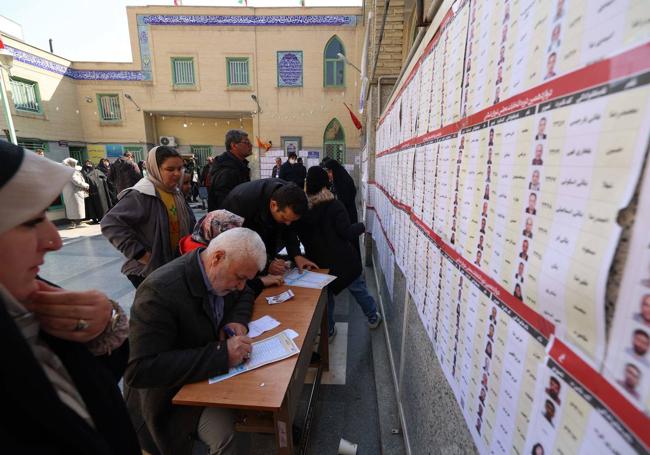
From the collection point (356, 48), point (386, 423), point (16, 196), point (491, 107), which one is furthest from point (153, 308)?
point (356, 48)

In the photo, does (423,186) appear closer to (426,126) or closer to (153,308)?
(426,126)

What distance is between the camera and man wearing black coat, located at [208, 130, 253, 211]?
2.92 meters

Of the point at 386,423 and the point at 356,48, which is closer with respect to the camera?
the point at 386,423

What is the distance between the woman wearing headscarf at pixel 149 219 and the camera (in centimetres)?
221

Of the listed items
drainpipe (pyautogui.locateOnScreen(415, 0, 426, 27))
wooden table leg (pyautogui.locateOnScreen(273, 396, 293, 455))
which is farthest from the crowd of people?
drainpipe (pyautogui.locateOnScreen(415, 0, 426, 27))

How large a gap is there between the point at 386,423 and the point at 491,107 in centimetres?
211

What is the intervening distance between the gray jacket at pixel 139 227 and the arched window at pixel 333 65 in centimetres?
1396

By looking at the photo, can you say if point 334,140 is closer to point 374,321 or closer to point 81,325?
point 374,321

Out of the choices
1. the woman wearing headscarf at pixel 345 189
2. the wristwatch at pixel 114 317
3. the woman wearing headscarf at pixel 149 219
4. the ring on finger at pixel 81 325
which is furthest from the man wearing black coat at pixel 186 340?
the woman wearing headscarf at pixel 345 189

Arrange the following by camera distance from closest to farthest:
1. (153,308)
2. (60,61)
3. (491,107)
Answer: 1. (491,107)
2. (153,308)
3. (60,61)

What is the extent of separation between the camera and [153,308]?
1391mm

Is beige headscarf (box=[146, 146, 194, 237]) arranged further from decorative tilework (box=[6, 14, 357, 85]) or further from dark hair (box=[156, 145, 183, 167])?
decorative tilework (box=[6, 14, 357, 85])

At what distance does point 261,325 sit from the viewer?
1766 mm

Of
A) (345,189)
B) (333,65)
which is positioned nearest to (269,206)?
(345,189)
